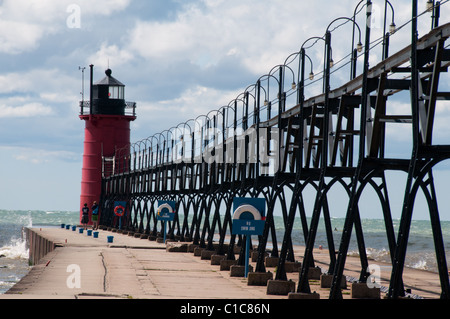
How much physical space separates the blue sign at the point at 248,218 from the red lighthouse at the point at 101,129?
159ft

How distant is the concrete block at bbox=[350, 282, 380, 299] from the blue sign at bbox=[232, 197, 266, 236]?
15.9ft

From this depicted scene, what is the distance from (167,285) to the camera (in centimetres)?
2170

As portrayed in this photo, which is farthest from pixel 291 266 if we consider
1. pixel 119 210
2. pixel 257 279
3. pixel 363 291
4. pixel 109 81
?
pixel 109 81

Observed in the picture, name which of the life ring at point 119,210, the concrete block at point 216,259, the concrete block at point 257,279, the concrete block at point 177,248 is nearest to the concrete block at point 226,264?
the concrete block at point 216,259

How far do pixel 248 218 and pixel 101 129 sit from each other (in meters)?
49.4

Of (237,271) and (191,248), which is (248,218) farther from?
(191,248)

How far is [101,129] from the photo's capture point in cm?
7169

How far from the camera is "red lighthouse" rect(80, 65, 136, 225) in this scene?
71.4 meters

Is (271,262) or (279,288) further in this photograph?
(271,262)

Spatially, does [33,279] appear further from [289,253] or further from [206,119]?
[206,119]

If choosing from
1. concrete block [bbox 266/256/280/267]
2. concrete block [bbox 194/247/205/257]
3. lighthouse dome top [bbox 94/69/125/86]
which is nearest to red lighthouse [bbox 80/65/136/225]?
lighthouse dome top [bbox 94/69/125/86]
